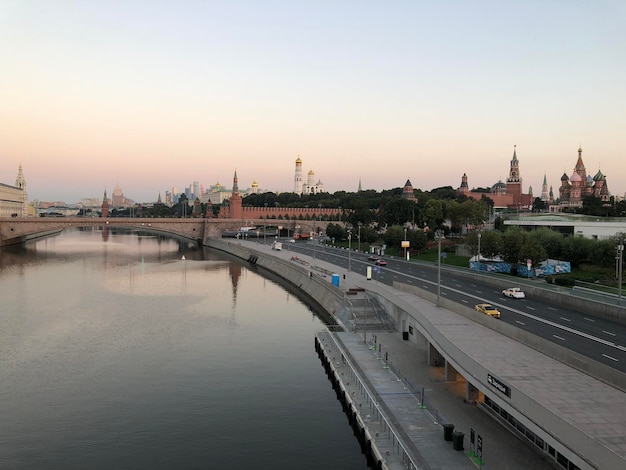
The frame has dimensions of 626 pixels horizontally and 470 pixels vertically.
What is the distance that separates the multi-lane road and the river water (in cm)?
1175

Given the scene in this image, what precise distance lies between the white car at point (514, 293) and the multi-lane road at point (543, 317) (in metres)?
0.47

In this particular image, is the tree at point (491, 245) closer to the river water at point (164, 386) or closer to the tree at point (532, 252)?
the tree at point (532, 252)

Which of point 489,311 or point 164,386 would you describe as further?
point 489,311

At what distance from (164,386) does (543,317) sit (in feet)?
79.6

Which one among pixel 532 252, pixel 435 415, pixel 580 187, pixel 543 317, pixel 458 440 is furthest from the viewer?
pixel 580 187

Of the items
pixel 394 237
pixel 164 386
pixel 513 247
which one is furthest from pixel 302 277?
pixel 164 386

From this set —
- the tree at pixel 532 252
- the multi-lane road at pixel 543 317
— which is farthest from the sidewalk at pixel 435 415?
the tree at pixel 532 252

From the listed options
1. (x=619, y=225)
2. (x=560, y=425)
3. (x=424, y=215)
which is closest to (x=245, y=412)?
(x=560, y=425)

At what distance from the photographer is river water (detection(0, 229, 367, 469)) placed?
22625mm

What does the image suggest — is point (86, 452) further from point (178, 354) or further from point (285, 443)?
point (178, 354)

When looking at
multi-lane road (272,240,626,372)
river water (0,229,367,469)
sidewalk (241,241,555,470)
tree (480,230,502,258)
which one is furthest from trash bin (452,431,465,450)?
tree (480,230,502,258)

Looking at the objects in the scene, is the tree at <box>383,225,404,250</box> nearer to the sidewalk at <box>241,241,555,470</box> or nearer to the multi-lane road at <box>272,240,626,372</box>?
the multi-lane road at <box>272,240,626,372</box>

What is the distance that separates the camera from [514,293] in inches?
1742

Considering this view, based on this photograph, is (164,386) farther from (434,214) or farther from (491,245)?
(434,214)
